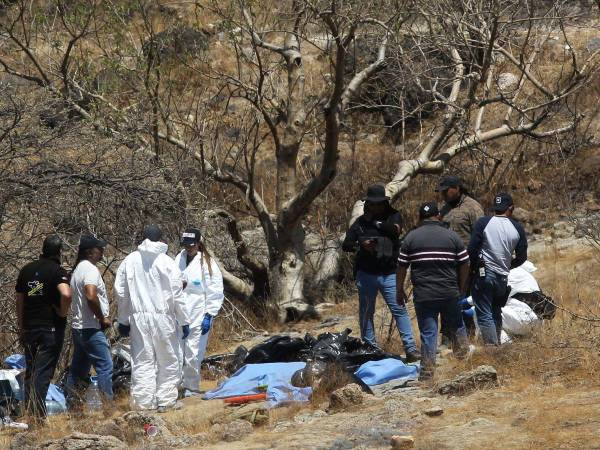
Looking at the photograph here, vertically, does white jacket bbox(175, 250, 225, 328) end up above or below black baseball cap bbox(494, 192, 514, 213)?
below

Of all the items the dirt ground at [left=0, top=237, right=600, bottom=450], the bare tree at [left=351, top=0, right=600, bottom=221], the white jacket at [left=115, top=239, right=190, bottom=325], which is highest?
the bare tree at [left=351, top=0, right=600, bottom=221]

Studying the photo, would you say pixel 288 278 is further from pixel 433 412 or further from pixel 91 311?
pixel 433 412

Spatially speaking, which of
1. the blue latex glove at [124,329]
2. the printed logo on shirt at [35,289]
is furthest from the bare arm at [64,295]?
the blue latex glove at [124,329]

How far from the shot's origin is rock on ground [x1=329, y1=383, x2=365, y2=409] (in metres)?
8.26

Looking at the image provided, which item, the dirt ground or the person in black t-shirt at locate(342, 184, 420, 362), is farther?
A: the person in black t-shirt at locate(342, 184, 420, 362)

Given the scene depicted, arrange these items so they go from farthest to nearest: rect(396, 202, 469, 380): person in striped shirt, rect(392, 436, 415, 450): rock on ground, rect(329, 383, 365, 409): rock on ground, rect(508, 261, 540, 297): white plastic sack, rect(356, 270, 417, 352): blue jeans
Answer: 1. rect(508, 261, 540, 297): white plastic sack
2. rect(356, 270, 417, 352): blue jeans
3. rect(396, 202, 469, 380): person in striped shirt
4. rect(329, 383, 365, 409): rock on ground
5. rect(392, 436, 415, 450): rock on ground

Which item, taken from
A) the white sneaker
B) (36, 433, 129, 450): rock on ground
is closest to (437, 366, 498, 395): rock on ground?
the white sneaker

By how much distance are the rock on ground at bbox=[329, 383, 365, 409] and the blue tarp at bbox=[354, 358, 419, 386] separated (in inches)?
33.8

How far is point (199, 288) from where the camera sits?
965 centimetres

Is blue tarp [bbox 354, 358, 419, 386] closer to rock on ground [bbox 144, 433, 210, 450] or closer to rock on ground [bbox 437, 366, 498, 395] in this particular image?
rock on ground [bbox 437, 366, 498, 395]

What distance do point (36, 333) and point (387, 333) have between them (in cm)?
455

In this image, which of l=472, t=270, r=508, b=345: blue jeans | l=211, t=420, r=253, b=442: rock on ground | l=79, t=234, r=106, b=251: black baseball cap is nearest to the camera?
l=211, t=420, r=253, b=442: rock on ground

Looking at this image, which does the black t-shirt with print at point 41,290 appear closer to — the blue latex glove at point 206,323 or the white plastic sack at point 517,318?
the blue latex glove at point 206,323

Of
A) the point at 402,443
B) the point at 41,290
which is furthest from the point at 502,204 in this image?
the point at 41,290
